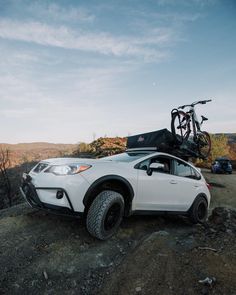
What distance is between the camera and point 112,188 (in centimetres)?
473

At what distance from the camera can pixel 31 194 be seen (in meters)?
4.49

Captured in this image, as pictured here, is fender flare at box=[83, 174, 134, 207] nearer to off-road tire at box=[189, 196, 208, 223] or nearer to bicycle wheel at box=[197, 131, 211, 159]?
off-road tire at box=[189, 196, 208, 223]

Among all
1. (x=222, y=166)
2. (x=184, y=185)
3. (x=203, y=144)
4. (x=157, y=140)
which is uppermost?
(x=157, y=140)

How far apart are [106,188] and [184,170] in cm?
239

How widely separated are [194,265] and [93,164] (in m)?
2.22

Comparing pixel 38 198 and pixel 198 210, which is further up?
pixel 38 198

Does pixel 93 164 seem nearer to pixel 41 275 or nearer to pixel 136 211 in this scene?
pixel 136 211

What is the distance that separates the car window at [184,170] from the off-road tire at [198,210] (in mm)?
594

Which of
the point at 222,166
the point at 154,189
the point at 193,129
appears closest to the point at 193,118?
the point at 193,129

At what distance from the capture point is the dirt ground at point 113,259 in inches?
126

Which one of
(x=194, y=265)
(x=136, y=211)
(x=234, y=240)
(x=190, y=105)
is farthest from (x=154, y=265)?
(x=190, y=105)

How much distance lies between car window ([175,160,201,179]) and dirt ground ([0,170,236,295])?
123 cm

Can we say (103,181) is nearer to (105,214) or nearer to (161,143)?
(105,214)

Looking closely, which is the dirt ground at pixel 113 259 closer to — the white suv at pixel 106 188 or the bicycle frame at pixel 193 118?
the white suv at pixel 106 188
